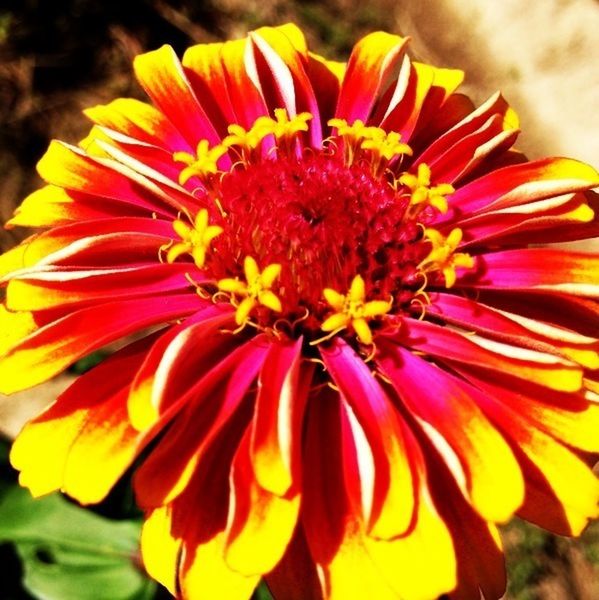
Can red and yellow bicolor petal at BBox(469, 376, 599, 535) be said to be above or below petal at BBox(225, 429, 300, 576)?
above

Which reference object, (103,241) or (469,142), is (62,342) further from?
(469,142)

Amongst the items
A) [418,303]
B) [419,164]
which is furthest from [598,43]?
[418,303]

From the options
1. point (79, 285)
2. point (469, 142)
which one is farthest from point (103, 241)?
point (469, 142)

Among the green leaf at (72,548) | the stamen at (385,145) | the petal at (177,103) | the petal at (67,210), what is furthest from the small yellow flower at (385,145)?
the green leaf at (72,548)

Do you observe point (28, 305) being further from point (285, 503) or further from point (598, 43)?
point (598, 43)

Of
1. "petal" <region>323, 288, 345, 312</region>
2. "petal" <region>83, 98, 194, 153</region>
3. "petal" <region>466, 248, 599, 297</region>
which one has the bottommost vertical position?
"petal" <region>323, 288, 345, 312</region>

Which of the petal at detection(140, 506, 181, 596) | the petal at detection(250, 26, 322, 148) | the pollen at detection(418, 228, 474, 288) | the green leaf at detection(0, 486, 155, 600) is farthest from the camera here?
the green leaf at detection(0, 486, 155, 600)

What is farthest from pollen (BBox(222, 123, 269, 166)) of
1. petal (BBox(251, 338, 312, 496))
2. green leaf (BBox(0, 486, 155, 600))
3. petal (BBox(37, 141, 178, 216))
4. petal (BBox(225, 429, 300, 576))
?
green leaf (BBox(0, 486, 155, 600))

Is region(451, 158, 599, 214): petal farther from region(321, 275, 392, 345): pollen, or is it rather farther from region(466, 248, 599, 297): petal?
region(321, 275, 392, 345): pollen
